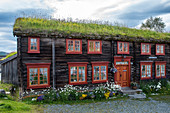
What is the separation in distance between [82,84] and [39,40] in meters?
5.06

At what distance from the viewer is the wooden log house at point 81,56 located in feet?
39.9

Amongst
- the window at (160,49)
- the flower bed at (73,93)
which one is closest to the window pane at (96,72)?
the flower bed at (73,93)

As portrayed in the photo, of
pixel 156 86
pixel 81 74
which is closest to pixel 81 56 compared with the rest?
pixel 81 74

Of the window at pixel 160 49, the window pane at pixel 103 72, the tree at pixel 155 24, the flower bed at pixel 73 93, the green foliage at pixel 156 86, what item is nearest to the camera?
the flower bed at pixel 73 93

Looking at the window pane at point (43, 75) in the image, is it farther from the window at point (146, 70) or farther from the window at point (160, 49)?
the window at point (160, 49)

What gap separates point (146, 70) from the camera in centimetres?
1661

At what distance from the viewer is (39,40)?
1242cm

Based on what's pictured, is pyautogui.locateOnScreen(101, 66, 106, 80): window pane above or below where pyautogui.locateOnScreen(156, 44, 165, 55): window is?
below

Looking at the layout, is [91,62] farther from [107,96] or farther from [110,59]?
[107,96]

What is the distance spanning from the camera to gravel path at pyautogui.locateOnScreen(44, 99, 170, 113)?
10070 millimetres

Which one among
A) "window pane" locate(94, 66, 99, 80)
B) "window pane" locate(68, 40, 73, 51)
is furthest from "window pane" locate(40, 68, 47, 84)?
"window pane" locate(94, 66, 99, 80)

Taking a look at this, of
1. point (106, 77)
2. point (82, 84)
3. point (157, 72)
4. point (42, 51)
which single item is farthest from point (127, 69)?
point (42, 51)

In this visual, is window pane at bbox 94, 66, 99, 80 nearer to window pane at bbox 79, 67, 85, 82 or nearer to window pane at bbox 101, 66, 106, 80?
window pane at bbox 101, 66, 106, 80

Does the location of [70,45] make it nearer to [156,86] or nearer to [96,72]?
[96,72]
